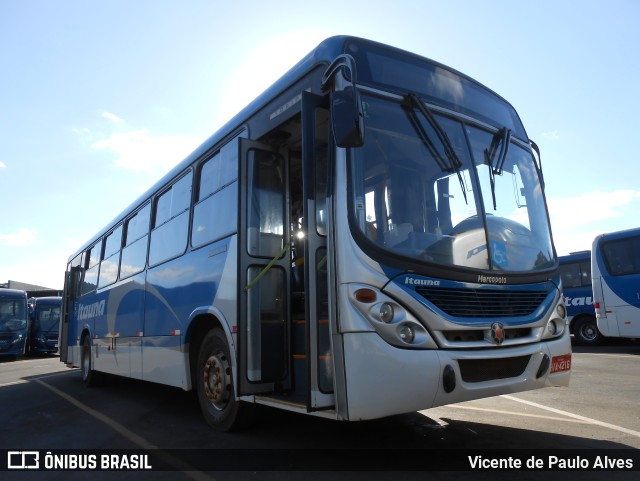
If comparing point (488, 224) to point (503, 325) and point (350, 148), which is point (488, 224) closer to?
point (503, 325)

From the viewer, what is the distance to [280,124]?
5000 millimetres

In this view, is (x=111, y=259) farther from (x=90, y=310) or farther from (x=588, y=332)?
(x=588, y=332)

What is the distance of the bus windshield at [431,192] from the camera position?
414cm

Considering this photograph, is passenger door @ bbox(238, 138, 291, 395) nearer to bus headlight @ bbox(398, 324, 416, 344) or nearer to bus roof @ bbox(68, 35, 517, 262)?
bus roof @ bbox(68, 35, 517, 262)

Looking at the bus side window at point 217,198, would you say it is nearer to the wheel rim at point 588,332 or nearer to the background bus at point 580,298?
the background bus at point 580,298

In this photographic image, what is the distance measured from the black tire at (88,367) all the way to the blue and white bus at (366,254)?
18.0 ft

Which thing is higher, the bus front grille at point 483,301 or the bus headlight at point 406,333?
the bus front grille at point 483,301

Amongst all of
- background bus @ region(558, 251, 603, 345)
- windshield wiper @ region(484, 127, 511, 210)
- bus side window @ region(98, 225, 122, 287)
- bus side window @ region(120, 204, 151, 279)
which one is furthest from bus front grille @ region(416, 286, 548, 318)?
background bus @ region(558, 251, 603, 345)

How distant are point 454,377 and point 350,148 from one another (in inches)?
76.4

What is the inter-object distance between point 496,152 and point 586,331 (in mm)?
14940

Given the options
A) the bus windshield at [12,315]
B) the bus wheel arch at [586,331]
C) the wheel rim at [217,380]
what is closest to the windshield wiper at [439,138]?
the wheel rim at [217,380]

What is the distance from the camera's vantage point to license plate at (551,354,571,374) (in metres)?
4.62

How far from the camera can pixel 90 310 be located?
11.4 metres

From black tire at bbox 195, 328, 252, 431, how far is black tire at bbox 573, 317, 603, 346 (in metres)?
15.3
